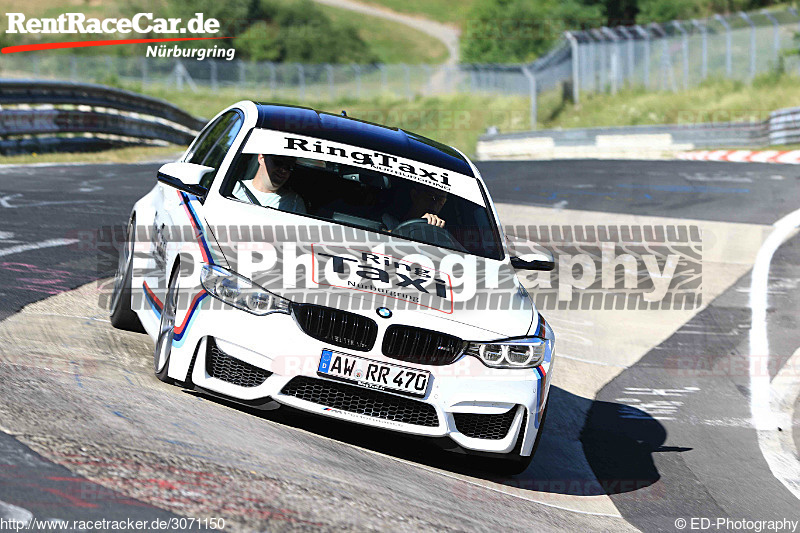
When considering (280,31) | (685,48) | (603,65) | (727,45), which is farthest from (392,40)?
(727,45)

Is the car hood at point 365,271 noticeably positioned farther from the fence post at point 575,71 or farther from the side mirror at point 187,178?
the fence post at point 575,71

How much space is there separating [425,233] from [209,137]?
1980mm

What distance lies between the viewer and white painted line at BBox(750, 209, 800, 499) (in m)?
6.73

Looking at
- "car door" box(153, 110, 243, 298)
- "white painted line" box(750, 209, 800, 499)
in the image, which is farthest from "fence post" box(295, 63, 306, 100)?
"car door" box(153, 110, 243, 298)

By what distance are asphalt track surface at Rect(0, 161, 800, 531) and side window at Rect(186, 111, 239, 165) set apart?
4.31 feet

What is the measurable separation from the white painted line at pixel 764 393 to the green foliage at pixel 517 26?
56670 millimetres

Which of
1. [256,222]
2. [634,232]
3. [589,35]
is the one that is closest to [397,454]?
[256,222]

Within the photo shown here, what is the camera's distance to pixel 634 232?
46.3 feet

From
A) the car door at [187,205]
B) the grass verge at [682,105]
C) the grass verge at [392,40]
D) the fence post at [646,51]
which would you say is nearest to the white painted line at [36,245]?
the car door at [187,205]

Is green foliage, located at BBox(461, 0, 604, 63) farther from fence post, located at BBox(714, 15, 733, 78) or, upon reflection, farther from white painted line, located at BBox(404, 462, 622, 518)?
white painted line, located at BBox(404, 462, 622, 518)

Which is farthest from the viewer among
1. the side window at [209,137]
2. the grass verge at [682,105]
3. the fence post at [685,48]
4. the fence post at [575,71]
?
the fence post at [575,71]

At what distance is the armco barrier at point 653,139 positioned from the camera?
1087 inches

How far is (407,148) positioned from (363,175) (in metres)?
0.63

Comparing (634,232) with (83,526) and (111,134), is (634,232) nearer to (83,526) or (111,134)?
(83,526)
